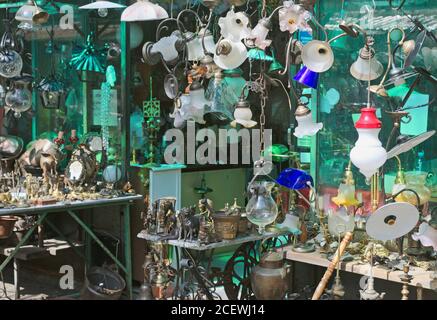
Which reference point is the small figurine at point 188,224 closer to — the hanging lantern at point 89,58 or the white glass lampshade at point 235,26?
the white glass lampshade at point 235,26

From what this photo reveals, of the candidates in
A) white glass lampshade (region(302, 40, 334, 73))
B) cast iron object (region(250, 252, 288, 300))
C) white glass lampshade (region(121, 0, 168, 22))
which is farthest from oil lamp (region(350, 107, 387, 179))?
white glass lampshade (region(121, 0, 168, 22))

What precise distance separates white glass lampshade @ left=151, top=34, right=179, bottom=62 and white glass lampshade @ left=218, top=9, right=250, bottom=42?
0.64m

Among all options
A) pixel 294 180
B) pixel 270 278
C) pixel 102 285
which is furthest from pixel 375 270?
pixel 102 285

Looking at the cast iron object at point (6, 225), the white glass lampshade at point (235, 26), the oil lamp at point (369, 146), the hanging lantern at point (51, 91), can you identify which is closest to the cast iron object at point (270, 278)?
the oil lamp at point (369, 146)

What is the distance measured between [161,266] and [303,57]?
147cm

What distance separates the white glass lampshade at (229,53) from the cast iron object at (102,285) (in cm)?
220

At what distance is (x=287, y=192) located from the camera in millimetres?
4434

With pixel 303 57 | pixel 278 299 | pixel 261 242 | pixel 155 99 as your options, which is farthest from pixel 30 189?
pixel 303 57

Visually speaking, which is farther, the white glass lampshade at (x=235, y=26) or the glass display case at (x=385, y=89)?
the glass display case at (x=385, y=89)

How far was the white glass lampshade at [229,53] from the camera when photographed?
344cm

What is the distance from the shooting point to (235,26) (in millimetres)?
3455

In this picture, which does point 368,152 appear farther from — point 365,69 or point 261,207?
point 261,207

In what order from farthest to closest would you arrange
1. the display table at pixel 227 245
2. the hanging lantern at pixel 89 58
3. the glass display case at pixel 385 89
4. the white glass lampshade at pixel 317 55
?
the hanging lantern at pixel 89 58, the display table at pixel 227 245, the glass display case at pixel 385 89, the white glass lampshade at pixel 317 55

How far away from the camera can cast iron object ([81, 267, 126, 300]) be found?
16.4 ft
